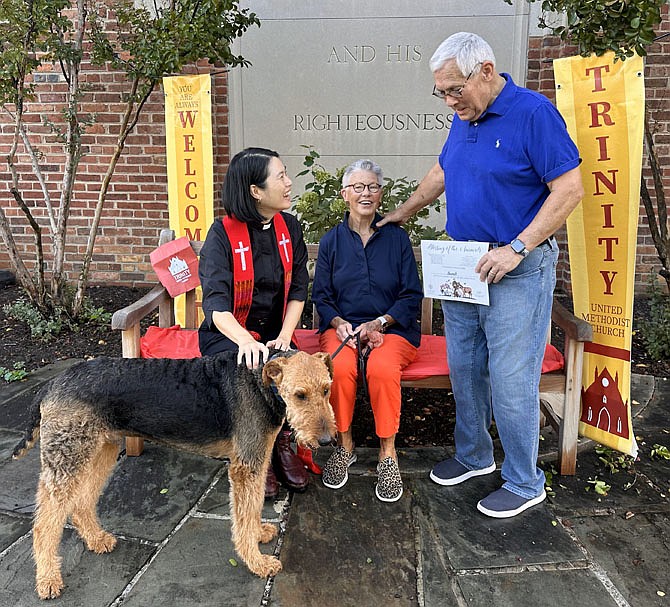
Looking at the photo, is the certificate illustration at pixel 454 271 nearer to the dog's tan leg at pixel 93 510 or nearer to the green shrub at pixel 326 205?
the green shrub at pixel 326 205

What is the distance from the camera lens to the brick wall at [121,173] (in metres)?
6.13

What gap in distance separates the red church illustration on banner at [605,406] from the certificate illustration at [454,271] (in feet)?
3.27

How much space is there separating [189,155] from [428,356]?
2529mm

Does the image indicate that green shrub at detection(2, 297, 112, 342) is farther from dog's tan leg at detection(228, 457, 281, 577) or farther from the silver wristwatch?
the silver wristwatch

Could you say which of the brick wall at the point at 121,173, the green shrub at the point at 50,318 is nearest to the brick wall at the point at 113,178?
the brick wall at the point at 121,173

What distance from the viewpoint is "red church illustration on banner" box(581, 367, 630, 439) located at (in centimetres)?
314

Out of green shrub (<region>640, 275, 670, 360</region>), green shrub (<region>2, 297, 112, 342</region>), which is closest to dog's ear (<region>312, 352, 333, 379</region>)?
green shrub (<region>640, 275, 670, 360</region>)

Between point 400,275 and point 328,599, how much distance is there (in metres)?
1.77

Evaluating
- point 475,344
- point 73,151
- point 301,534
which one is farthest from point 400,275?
point 73,151

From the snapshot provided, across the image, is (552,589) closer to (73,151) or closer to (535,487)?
(535,487)

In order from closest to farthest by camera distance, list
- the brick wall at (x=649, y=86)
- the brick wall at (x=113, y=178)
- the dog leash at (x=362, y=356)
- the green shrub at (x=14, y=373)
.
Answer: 1. the dog leash at (x=362, y=356)
2. the green shrub at (x=14, y=373)
3. the brick wall at (x=649, y=86)
4. the brick wall at (x=113, y=178)

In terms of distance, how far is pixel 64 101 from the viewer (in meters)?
6.30

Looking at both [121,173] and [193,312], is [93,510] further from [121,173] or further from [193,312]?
[121,173]

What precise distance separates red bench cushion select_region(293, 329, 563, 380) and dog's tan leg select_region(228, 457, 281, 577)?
1065 millimetres
